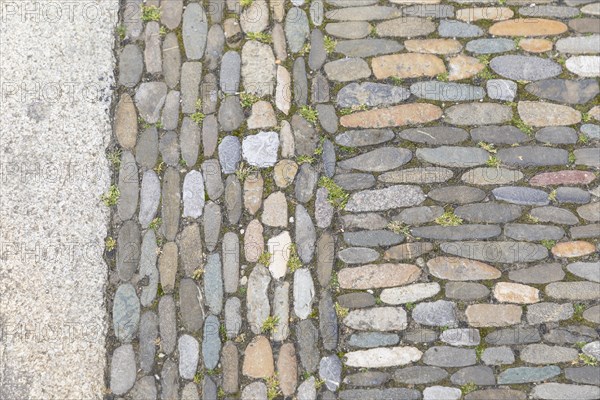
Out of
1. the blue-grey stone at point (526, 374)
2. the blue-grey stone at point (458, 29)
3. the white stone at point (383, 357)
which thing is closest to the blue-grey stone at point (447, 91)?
the blue-grey stone at point (458, 29)

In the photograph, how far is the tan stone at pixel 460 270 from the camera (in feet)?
12.6

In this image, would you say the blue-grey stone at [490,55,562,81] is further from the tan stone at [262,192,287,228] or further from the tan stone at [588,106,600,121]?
the tan stone at [262,192,287,228]

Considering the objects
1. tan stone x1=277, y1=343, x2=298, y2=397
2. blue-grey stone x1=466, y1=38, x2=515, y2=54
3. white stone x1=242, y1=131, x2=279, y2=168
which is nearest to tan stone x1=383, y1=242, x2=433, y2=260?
tan stone x1=277, y1=343, x2=298, y2=397

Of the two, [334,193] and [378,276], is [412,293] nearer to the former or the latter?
[378,276]

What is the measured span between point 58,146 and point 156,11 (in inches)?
45.6

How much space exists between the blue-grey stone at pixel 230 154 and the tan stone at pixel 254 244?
43cm

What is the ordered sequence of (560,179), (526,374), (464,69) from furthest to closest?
(464,69) → (560,179) → (526,374)

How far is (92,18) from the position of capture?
4098mm

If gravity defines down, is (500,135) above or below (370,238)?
above

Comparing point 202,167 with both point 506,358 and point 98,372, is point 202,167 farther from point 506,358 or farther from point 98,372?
point 506,358

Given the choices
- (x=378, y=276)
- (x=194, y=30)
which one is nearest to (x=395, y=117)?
(x=378, y=276)

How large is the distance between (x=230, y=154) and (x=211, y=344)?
126cm

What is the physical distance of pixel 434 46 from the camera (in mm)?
4066

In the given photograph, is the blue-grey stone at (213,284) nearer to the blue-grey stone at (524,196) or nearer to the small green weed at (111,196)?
the small green weed at (111,196)
